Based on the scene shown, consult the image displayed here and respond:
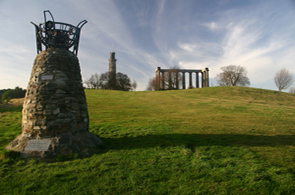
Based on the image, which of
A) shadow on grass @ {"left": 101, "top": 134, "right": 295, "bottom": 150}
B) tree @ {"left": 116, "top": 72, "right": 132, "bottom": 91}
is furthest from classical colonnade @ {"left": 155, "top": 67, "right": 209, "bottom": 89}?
shadow on grass @ {"left": 101, "top": 134, "right": 295, "bottom": 150}

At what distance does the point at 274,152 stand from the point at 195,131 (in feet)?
14.6

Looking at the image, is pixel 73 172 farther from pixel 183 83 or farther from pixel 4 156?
pixel 183 83

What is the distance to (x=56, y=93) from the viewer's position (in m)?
7.05

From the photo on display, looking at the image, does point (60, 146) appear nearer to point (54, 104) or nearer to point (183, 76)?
point (54, 104)

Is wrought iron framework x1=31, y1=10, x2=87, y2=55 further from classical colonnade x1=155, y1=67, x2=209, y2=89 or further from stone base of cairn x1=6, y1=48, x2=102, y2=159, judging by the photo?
classical colonnade x1=155, y1=67, x2=209, y2=89

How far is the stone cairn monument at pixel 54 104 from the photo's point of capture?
21.8 ft

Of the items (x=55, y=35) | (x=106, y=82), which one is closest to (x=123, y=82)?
(x=106, y=82)

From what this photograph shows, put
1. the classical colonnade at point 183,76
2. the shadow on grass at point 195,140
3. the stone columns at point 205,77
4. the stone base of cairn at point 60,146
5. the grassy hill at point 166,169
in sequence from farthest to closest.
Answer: the stone columns at point 205,77
the classical colonnade at point 183,76
the shadow on grass at point 195,140
the stone base of cairn at point 60,146
the grassy hill at point 166,169

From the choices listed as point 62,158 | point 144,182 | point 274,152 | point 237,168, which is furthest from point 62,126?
point 274,152

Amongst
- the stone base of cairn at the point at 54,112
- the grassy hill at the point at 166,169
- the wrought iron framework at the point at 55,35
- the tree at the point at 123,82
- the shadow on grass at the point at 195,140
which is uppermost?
the tree at the point at 123,82

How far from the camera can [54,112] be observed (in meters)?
6.85

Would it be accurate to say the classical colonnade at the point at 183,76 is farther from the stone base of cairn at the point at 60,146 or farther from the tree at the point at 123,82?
the stone base of cairn at the point at 60,146

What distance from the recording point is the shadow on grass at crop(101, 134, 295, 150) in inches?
316

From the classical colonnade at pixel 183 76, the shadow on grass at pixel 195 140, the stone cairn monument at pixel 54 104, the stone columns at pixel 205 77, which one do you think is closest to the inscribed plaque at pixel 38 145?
the stone cairn monument at pixel 54 104
